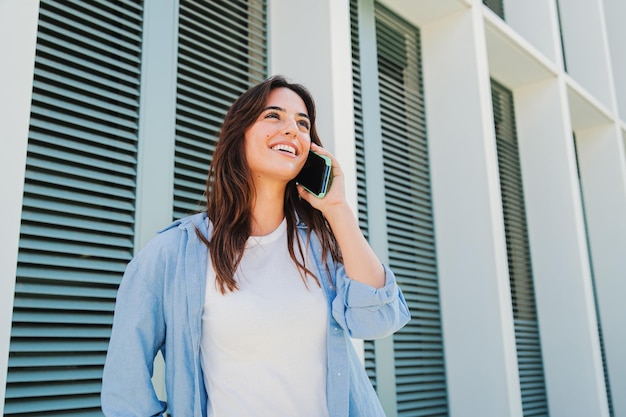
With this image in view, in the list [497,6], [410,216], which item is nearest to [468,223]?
[410,216]

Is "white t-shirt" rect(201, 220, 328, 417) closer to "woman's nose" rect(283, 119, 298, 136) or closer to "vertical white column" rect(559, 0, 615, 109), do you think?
"woman's nose" rect(283, 119, 298, 136)

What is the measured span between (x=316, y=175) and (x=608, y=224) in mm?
6610

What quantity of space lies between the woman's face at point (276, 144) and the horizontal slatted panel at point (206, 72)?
53.4 inches

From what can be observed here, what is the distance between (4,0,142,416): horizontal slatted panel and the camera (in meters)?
2.55

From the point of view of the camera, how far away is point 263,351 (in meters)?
1.61

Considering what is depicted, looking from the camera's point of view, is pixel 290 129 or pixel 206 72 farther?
pixel 206 72

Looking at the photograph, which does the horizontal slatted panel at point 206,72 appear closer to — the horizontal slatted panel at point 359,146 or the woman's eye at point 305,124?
the horizontal slatted panel at point 359,146

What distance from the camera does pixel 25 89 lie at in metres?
2.37

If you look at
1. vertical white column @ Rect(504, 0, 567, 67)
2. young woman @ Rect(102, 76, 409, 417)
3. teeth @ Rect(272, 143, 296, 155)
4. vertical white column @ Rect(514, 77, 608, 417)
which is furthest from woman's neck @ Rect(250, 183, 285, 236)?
vertical white column @ Rect(504, 0, 567, 67)

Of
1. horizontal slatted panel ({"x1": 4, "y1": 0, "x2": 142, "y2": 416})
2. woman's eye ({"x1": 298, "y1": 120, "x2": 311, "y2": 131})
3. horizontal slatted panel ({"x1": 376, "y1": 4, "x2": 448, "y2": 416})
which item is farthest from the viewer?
horizontal slatted panel ({"x1": 376, "y1": 4, "x2": 448, "y2": 416})

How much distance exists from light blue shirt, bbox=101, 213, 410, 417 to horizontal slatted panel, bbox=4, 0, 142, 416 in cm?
112

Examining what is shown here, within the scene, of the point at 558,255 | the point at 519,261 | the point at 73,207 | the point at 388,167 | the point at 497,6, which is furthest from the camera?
the point at 497,6

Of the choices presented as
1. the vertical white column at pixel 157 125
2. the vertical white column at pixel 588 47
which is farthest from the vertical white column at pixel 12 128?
the vertical white column at pixel 588 47

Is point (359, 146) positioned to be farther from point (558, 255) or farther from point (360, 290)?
point (360, 290)
